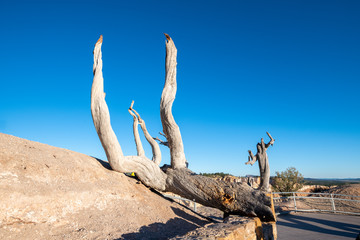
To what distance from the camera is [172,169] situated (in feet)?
23.1

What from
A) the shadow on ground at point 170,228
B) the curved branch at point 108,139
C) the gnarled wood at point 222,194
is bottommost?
the shadow on ground at point 170,228

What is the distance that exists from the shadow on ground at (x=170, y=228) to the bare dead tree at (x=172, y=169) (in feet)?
2.34

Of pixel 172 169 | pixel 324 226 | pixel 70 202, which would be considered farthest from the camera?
pixel 324 226

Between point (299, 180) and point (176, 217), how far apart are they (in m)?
15.0

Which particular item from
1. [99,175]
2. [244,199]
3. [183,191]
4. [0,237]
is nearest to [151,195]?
[183,191]

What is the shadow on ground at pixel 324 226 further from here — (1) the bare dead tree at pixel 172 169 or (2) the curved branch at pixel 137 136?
(2) the curved branch at pixel 137 136

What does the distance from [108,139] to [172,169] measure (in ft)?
7.19

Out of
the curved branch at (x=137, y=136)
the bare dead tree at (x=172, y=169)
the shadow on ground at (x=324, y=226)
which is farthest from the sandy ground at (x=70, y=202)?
the shadow on ground at (x=324, y=226)

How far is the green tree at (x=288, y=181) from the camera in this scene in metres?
16.4

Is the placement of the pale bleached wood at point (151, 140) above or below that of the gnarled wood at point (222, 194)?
above

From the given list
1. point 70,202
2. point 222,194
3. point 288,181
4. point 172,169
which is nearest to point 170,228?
point 222,194

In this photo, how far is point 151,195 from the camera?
6359mm

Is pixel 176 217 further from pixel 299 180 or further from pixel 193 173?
pixel 299 180

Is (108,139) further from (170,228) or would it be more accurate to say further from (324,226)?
(324,226)
